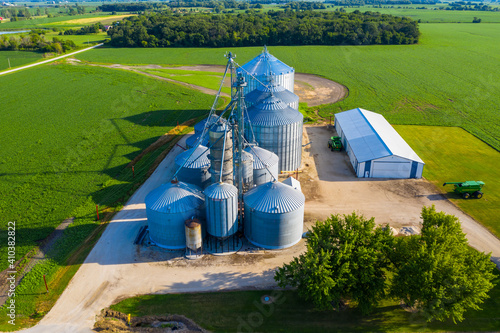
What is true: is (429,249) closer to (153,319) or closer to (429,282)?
(429,282)

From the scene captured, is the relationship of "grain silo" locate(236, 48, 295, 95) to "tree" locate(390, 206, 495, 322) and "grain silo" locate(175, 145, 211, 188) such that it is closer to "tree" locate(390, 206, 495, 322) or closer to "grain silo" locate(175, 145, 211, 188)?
"grain silo" locate(175, 145, 211, 188)

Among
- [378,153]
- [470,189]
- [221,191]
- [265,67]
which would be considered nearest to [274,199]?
[221,191]

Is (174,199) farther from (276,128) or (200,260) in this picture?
(276,128)

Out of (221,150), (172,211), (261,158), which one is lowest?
(172,211)

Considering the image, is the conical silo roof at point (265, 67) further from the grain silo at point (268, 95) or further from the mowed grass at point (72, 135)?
the mowed grass at point (72, 135)

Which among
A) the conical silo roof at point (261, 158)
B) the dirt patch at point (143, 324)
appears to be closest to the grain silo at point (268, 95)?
the conical silo roof at point (261, 158)

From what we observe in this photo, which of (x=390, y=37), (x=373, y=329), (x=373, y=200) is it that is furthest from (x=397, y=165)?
(x=390, y=37)
